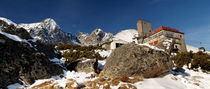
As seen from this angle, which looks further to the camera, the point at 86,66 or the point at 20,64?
the point at 86,66

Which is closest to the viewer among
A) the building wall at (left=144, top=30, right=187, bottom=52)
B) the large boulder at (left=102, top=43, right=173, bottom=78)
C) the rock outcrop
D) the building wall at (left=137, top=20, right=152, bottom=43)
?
the rock outcrop

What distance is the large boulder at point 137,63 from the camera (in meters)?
7.77

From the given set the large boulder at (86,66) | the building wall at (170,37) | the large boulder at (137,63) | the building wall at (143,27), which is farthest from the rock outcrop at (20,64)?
the building wall at (143,27)

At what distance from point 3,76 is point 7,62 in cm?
132

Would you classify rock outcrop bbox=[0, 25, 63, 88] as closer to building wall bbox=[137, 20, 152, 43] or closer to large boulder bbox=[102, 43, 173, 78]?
large boulder bbox=[102, 43, 173, 78]

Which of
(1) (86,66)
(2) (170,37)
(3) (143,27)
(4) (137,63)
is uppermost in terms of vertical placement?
(3) (143,27)

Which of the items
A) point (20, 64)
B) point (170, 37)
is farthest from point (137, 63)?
point (170, 37)

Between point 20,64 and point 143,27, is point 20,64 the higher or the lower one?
the lower one

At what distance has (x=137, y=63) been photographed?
7.90 m

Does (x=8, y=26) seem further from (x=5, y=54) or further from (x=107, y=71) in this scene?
→ (x=107, y=71)

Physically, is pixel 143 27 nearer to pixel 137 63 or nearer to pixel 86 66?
pixel 86 66

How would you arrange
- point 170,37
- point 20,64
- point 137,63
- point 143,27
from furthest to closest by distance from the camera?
point 143,27 < point 170,37 < point 20,64 < point 137,63

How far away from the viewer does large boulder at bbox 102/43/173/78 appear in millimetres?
7773

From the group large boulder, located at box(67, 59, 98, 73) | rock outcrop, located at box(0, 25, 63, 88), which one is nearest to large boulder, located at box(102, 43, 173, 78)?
large boulder, located at box(67, 59, 98, 73)
